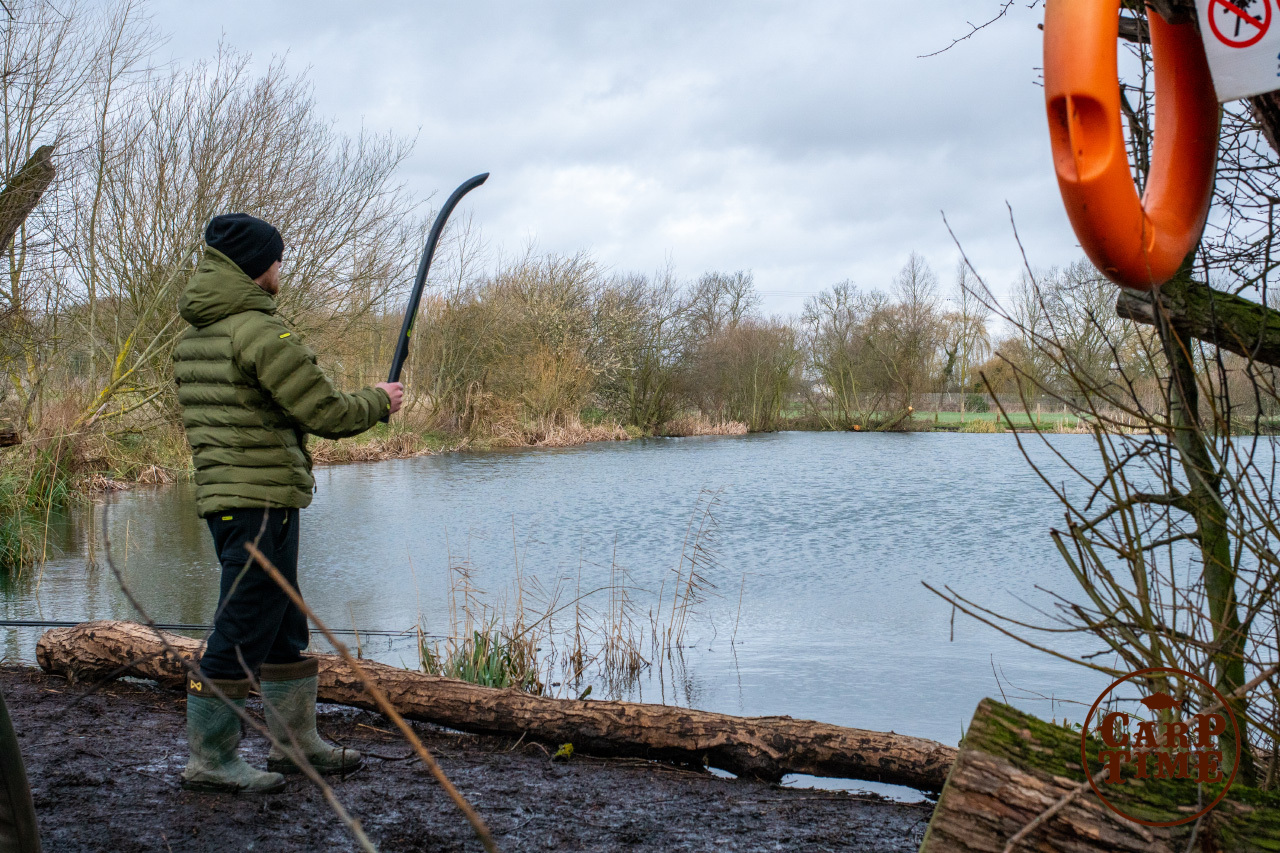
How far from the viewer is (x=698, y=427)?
30.7 metres

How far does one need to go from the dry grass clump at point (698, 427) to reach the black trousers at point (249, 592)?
88.1 ft

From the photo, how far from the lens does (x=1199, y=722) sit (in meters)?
1.98

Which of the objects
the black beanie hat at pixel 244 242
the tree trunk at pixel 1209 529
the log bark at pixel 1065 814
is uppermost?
the black beanie hat at pixel 244 242

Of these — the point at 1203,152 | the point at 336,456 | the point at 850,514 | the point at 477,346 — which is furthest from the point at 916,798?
the point at 477,346

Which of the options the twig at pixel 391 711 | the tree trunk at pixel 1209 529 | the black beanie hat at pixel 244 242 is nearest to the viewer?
the twig at pixel 391 711

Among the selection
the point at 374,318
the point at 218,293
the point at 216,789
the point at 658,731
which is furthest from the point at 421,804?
the point at 374,318

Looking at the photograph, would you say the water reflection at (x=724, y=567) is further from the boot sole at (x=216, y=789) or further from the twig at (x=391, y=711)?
the twig at (x=391, y=711)

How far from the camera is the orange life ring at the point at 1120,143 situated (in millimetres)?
1986

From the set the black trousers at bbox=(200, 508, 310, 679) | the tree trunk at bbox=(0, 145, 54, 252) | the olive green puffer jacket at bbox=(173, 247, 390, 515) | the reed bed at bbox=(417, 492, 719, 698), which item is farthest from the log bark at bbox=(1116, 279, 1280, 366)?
the tree trunk at bbox=(0, 145, 54, 252)

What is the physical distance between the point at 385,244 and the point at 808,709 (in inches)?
531

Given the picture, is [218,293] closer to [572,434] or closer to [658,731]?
[658,731]

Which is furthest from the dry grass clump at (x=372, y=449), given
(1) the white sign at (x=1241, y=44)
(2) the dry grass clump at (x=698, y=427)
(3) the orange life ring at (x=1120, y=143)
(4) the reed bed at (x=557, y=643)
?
(1) the white sign at (x=1241, y=44)

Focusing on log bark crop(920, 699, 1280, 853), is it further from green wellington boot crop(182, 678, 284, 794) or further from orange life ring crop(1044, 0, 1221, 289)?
green wellington boot crop(182, 678, 284, 794)

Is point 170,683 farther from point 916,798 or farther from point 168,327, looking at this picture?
point 168,327
